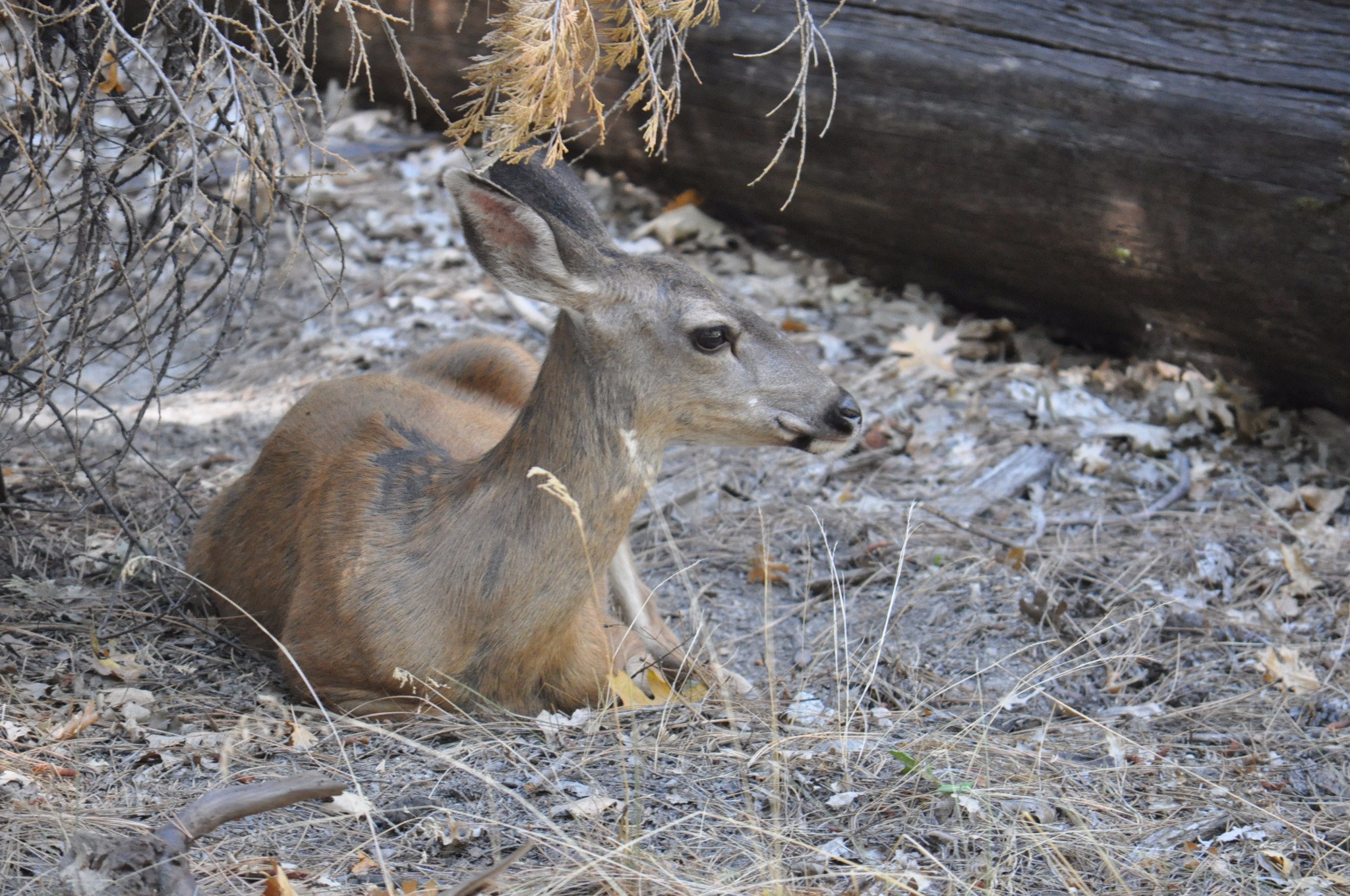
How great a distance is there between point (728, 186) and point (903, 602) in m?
3.30

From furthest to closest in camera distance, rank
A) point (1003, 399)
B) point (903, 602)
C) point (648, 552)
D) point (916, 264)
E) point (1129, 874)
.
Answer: point (916, 264) → point (1003, 399) → point (648, 552) → point (903, 602) → point (1129, 874)

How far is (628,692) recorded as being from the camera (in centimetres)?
386

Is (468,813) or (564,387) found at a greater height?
(564,387)

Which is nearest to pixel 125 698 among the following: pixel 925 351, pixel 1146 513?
pixel 1146 513

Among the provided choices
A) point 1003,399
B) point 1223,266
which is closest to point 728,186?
point 1003,399

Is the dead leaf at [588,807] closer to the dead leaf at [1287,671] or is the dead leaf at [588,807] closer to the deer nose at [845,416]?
the deer nose at [845,416]

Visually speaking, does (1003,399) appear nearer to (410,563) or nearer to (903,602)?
(903,602)

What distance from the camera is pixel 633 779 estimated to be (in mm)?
3377

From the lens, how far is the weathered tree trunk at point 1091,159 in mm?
5418

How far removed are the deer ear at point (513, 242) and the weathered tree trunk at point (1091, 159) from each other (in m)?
2.74

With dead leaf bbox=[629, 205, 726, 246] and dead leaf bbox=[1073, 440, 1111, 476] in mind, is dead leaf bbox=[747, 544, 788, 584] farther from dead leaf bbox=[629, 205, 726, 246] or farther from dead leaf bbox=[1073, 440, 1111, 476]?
dead leaf bbox=[629, 205, 726, 246]

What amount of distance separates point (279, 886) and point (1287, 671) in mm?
3123

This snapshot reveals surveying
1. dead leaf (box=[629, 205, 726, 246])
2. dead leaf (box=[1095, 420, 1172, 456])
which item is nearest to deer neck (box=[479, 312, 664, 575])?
dead leaf (box=[1095, 420, 1172, 456])

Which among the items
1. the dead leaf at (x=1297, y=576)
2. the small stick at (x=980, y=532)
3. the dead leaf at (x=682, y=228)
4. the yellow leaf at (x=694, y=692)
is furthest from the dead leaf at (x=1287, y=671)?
the dead leaf at (x=682, y=228)
